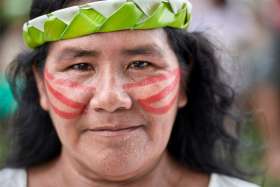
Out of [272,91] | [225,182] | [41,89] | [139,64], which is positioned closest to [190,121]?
[225,182]

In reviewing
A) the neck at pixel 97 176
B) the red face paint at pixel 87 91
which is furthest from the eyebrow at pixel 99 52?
the neck at pixel 97 176

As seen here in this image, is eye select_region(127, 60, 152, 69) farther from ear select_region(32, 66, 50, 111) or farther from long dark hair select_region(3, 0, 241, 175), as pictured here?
ear select_region(32, 66, 50, 111)

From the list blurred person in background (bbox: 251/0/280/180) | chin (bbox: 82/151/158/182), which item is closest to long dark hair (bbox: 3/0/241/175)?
chin (bbox: 82/151/158/182)

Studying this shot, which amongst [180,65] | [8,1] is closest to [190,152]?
Result: [180,65]

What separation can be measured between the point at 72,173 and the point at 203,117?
68cm

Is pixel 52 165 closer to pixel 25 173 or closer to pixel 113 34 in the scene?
pixel 25 173

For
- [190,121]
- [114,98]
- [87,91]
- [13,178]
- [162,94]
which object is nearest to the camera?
[114,98]

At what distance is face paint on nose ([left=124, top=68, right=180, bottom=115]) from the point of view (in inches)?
127

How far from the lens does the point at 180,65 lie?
11.4 feet

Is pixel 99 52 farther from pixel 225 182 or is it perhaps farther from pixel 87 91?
pixel 225 182

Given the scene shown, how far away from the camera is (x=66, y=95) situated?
328 centimetres

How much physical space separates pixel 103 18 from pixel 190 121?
2.72ft

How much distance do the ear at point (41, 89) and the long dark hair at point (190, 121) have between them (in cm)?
6

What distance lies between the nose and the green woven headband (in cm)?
21
